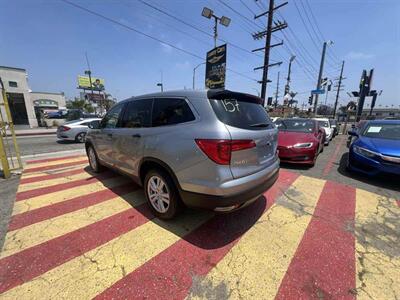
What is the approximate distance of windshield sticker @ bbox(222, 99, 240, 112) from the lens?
240 centimetres

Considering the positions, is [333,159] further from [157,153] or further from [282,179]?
[157,153]

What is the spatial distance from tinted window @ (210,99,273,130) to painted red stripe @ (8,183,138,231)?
8.68 ft

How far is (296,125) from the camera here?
7.05 m

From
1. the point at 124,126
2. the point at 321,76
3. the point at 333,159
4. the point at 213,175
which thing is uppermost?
the point at 321,76

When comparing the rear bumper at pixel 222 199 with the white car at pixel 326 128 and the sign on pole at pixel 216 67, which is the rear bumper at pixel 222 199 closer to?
the white car at pixel 326 128

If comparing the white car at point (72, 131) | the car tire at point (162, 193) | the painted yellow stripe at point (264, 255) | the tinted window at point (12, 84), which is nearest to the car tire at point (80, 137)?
the white car at point (72, 131)

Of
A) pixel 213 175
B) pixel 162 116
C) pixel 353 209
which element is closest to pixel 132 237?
pixel 213 175

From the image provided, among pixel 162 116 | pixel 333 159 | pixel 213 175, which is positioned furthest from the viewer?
pixel 333 159

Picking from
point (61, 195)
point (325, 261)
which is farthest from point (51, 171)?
point (325, 261)

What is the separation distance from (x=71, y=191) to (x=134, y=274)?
9.18 feet

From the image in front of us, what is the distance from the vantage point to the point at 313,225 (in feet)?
9.43

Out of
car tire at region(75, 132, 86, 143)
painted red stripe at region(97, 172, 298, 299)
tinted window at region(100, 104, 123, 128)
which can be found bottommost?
painted red stripe at region(97, 172, 298, 299)

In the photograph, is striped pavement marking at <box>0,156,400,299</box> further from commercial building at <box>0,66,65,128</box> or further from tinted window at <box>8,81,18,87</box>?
tinted window at <box>8,81,18,87</box>

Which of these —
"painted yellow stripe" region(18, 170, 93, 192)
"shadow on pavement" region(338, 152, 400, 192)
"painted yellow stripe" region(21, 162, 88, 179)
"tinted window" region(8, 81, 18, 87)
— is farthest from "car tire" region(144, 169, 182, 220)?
"tinted window" region(8, 81, 18, 87)
